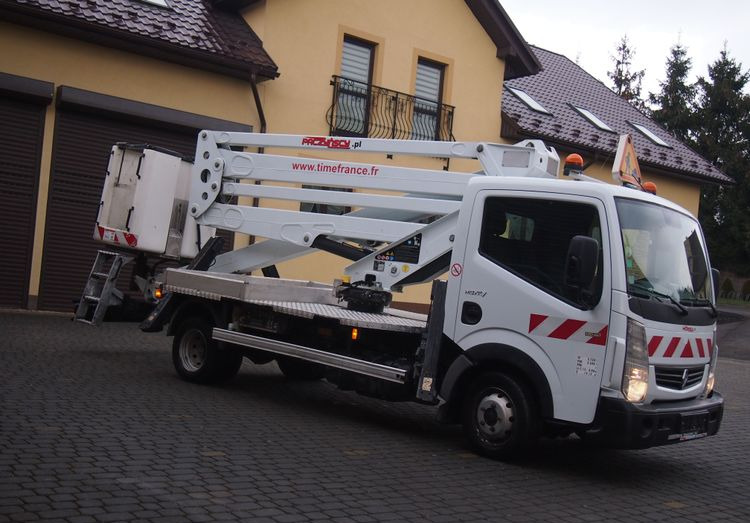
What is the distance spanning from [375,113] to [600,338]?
44.5ft

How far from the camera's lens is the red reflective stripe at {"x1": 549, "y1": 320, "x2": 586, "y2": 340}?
727 cm

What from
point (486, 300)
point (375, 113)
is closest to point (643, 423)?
point (486, 300)

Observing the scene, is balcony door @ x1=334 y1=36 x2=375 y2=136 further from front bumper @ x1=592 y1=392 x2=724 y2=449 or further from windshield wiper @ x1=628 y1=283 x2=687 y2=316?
front bumper @ x1=592 y1=392 x2=724 y2=449

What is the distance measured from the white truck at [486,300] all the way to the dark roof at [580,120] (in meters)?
13.5

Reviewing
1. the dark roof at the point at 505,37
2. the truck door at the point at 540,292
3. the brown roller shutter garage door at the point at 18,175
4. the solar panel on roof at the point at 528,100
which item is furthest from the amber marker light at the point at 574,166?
the solar panel on roof at the point at 528,100

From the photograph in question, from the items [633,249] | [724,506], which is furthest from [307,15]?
[724,506]

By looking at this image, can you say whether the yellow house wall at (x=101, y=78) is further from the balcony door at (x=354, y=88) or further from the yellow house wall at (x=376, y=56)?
the balcony door at (x=354, y=88)

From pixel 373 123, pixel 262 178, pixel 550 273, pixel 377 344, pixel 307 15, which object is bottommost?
pixel 377 344

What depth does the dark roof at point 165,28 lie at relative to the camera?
15.2 metres

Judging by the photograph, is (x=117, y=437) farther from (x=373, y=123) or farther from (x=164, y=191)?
(x=373, y=123)

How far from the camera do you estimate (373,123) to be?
65.4 feet

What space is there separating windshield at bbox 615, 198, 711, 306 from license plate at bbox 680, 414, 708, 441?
952 mm

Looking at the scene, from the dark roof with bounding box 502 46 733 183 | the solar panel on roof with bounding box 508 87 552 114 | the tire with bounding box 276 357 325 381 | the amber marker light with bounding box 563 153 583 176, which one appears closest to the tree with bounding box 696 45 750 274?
the dark roof with bounding box 502 46 733 183

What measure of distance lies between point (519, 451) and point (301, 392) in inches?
148
